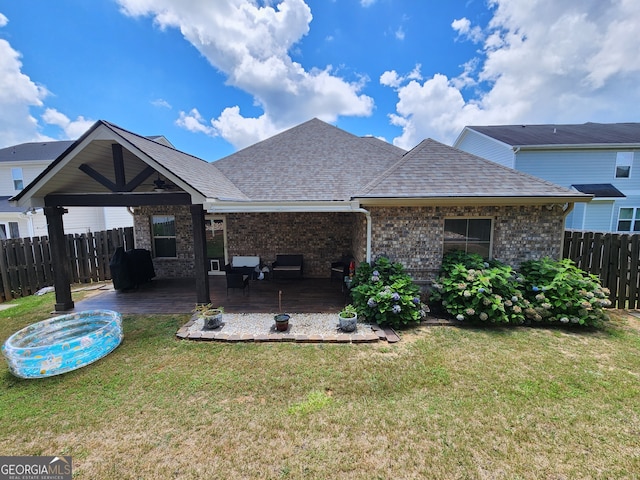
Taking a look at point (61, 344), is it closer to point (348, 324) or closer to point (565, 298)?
point (348, 324)

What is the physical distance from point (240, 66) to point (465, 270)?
1352cm

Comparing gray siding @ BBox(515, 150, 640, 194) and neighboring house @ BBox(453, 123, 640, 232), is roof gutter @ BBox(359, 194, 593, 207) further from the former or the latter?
gray siding @ BBox(515, 150, 640, 194)

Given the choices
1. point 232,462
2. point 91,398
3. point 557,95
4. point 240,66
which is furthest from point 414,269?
point 557,95

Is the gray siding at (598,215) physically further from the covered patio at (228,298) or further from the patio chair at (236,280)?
the patio chair at (236,280)

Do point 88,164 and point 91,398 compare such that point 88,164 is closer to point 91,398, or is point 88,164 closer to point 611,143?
point 91,398

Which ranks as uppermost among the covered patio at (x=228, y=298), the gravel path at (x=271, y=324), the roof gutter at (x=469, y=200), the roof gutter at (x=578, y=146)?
the roof gutter at (x=578, y=146)

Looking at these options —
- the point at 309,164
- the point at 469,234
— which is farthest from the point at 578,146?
the point at 309,164

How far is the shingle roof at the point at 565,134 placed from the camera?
48.1 ft

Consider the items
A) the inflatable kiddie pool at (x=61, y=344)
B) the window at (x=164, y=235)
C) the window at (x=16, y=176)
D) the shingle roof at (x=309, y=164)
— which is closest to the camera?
the inflatable kiddie pool at (x=61, y=344)

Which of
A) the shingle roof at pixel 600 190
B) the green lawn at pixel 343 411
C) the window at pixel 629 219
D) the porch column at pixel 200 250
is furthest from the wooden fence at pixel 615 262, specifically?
the window at pixel 629 219

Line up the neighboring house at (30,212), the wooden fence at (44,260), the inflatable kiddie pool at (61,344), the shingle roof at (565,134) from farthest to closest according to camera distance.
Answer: the neighboring house at (30,212) < the shingle roof at (565,134) < the wooden fence at (44,260) < the inflatable kiddie pool at (61,344)

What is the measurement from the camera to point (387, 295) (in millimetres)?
5828

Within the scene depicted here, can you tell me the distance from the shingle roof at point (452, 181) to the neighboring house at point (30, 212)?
53.5 feet

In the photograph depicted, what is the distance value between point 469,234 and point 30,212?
21.3 metres
